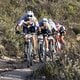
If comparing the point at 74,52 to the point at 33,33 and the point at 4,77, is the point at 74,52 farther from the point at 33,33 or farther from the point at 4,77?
the point at 33,33

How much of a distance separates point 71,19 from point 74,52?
15553 mm

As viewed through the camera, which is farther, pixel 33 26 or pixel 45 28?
pixel 45 28

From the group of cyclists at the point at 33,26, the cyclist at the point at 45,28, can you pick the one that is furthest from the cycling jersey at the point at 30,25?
the cyclist at the point at 45,28

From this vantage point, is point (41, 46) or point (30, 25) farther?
point (41, 46)

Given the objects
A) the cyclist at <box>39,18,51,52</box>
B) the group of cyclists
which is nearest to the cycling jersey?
the group of cyclists

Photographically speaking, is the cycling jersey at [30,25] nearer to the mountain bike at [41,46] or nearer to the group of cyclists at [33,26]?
the group of cyclists at [33,26]

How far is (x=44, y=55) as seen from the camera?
13.4m

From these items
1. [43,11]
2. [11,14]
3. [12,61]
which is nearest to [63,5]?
[43,11]

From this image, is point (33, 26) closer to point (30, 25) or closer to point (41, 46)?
point (30, 25)

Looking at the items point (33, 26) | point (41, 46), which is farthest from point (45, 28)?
point (33, 26)

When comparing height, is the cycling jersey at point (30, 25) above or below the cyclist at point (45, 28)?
above

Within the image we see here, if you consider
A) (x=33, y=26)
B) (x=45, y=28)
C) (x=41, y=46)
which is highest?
(x=33, y=26)

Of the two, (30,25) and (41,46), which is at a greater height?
(30,25)

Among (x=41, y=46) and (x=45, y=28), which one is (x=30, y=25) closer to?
(x=45, y=28)
